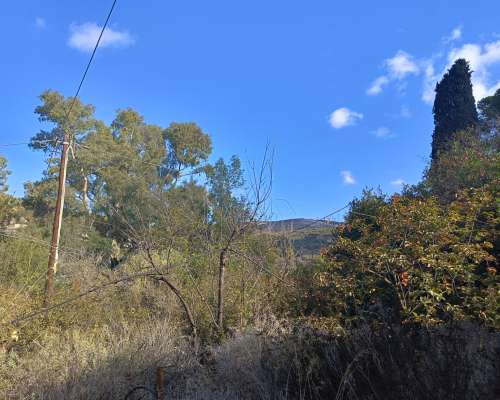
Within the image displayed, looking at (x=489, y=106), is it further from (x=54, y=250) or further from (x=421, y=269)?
(x=54, y=250)

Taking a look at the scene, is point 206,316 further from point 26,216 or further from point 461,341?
point 26,216

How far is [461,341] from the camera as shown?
3.50 meters

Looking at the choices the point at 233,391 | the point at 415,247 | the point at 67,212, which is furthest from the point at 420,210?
the point at 67,212

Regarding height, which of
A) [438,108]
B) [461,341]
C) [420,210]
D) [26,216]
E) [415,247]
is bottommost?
[461,341]

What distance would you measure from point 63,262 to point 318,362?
11.1 m

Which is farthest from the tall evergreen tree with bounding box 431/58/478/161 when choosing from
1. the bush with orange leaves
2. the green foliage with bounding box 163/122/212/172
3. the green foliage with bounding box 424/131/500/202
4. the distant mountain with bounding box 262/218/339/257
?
the green foliage with bounding box 163/122/212/172

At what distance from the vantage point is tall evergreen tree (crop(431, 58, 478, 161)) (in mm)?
18516

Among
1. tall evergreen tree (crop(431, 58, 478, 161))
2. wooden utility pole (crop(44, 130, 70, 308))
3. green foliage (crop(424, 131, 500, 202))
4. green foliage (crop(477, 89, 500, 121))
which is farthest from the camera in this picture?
green foliage (crop(477, 89, 500, 121))

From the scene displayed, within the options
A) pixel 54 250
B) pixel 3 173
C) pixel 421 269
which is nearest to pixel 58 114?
pixel 3 173

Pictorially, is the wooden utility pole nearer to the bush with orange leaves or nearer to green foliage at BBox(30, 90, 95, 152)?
the bush with orange leaves

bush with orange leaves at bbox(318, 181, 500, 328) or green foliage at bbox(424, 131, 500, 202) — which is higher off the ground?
green foliage at bbox(424, 131, 500, 202)

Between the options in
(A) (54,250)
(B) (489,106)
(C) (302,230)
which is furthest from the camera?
(B) (489,106)

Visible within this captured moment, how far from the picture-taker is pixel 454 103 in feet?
61.8

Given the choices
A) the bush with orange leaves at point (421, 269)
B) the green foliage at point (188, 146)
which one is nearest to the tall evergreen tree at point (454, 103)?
the bush with orange leaves at point (421, 269)
